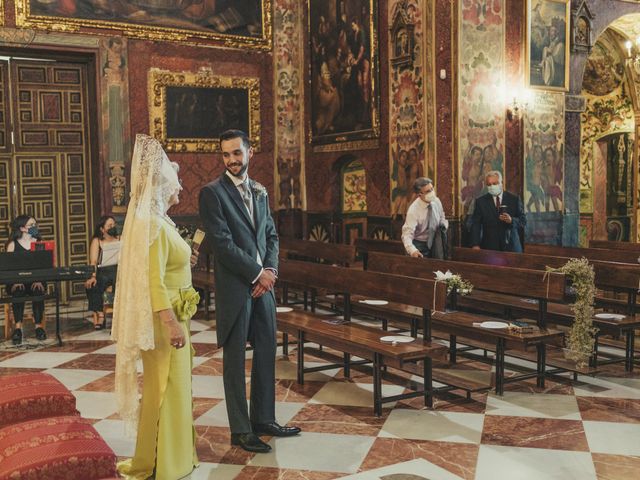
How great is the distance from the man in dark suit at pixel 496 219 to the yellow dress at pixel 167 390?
5.97m

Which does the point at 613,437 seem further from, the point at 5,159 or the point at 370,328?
the point at 5,159

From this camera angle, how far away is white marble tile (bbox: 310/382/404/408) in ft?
20.2

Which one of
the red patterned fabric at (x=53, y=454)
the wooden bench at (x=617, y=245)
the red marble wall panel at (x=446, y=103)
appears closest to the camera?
the red patterned fabric at (x=53, y=454)

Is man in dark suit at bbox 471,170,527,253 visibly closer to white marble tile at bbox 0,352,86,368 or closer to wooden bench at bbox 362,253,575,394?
wooden bench at bbox 362,253,575,394

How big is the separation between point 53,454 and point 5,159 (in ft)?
30.3

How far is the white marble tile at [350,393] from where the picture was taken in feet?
20.2

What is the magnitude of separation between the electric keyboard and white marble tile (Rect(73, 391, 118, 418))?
2260 mm

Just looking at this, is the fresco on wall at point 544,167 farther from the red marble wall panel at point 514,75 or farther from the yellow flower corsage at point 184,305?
the yellow flower corsage at point 184,305

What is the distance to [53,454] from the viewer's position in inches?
142

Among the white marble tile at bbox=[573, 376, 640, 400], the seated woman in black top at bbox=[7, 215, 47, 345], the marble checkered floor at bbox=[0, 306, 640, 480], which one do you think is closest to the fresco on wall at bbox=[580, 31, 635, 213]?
the white marble tile at bbox=[573, 376, 640, 400]

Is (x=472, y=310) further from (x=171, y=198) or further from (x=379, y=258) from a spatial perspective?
(x=171, y=198)

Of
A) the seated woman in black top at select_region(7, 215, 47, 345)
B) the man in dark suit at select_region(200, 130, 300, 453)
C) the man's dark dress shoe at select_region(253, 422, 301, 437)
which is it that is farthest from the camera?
the seated woman in black top at select_region(7, 215, 47, 345)

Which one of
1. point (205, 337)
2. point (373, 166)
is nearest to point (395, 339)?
point (205, 337)

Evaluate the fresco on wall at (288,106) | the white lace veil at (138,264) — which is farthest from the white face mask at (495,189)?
the white lace veil at (138,264)
